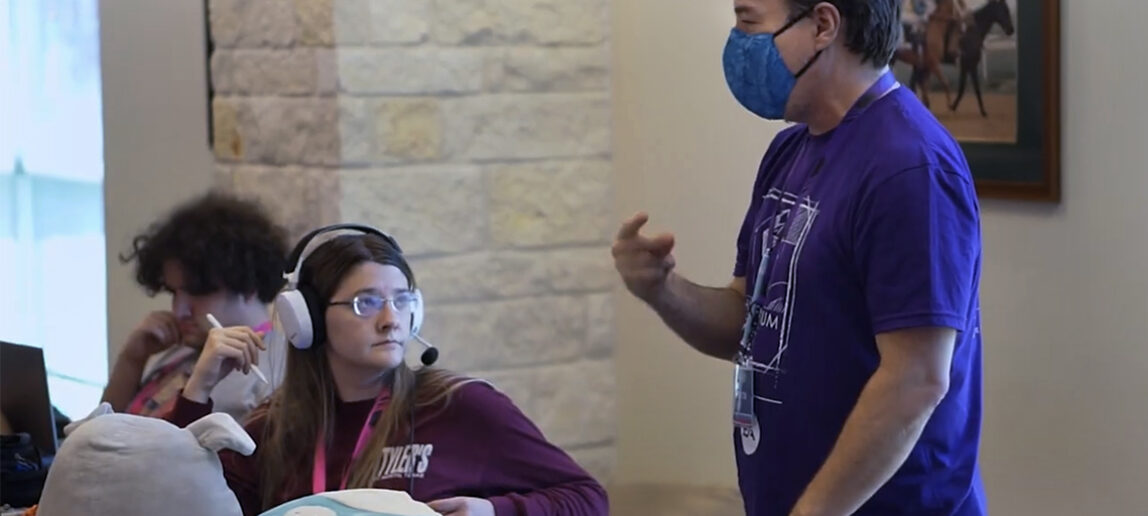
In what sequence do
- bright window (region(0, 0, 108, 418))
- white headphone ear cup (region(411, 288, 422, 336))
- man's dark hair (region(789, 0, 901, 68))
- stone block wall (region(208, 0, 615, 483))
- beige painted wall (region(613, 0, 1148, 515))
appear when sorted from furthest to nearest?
bright window (region(0, 0, 108, 418)) → stone block wall (region(208, 0, 615, 483)) → beige painted wall (region(613, 0, 1148, 515)) → white headphone ear cup (region(411, 288, 422, 336)) → man's dark hair (region(789, 0, 901, 68))

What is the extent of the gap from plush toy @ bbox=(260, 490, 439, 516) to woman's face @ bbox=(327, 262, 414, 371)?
47 cm

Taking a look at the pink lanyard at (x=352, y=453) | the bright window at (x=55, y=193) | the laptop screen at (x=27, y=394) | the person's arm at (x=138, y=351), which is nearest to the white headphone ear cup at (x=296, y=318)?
the pink lanyard at (x=352, y=453)

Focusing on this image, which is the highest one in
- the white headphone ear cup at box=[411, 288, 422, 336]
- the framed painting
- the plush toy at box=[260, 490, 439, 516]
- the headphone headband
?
the framed painting

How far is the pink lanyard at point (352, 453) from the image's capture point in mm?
2191

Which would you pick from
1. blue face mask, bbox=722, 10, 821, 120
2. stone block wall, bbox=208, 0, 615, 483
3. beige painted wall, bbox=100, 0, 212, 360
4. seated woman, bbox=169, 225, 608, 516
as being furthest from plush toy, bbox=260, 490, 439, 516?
beige painted wall, bbox=100, 0, 212, 360

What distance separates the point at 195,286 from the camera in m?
3.04

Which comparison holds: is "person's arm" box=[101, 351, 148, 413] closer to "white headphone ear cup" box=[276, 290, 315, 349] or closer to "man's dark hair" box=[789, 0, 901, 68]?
"white headphone ear cup" box=[276, 290, 315, 349]

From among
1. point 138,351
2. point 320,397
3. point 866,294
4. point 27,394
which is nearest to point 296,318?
point 320,397

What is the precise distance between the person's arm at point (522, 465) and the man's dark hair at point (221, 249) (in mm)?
941

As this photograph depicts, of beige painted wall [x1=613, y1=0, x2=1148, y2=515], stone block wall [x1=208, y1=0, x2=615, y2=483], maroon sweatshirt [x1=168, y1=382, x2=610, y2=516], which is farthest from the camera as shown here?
stone block wall [x1=208, y1=0, x2=615, y2=483]

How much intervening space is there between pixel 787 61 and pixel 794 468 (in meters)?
0.49

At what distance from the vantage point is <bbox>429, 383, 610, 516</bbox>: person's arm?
2.17 metres

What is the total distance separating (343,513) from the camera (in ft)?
5.53

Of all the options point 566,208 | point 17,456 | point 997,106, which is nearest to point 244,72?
point 566,208
